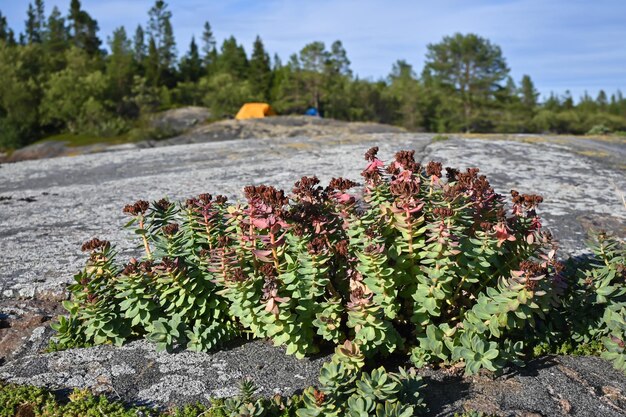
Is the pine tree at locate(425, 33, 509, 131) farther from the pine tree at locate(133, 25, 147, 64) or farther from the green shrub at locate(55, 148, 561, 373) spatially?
the green shrub at locate(55, 148, 561, 373)

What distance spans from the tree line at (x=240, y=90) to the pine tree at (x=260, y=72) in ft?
0.47

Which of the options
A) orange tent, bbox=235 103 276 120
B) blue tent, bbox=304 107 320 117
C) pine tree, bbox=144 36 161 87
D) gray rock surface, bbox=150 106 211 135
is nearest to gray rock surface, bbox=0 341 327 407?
orange tent, bbox=235 103 276 120

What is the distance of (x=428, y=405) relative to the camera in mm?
2303

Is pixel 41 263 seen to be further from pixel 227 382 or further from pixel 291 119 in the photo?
pixel 291 119

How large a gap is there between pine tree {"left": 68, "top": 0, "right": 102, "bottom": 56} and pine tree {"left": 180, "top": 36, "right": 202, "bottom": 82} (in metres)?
11.9

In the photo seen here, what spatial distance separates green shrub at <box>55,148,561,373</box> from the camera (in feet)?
8.09

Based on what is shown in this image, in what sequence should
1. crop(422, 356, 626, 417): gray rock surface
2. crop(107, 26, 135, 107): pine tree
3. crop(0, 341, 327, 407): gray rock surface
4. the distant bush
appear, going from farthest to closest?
1. crop(107, 26, 135, 107): pine tree
2. the distant bush
3. crop(0, 341, 327, 407): gray rock surface
4. crop(422, 356, 626, 417): gray rock surface

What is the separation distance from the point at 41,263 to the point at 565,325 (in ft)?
12.1

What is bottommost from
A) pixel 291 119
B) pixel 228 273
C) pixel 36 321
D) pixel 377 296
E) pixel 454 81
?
pixel 36 321

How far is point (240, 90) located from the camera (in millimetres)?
49312

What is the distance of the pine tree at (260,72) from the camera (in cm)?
6209

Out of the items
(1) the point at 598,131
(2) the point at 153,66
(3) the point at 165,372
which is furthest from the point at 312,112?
(3) the point at 165,372

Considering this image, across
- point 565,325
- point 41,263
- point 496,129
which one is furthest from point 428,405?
point 496,129

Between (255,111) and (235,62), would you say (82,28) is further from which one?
(255,111)
